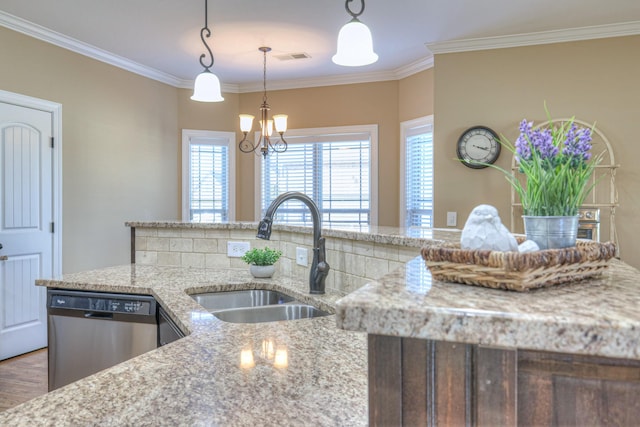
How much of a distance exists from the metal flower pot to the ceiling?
9.31 feet

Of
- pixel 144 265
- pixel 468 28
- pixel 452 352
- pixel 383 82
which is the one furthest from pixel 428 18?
pixel 452 352

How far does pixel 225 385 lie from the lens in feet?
3.01

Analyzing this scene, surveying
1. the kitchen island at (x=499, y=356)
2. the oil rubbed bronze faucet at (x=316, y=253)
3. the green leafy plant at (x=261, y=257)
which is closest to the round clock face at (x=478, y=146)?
the green leafy plant at (x=261, y=257)

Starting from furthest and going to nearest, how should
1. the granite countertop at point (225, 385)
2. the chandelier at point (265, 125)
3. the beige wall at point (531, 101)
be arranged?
the chandelier at point (265, 125) → the beige wall at point (531, 101) → the granite countertop at point (225, 385)

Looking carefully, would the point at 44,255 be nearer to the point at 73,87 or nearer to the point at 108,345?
the point at 73,87

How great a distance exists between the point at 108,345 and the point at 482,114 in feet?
10.7

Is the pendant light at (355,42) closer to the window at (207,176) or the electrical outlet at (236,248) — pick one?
the electrical outlet at (236,248)

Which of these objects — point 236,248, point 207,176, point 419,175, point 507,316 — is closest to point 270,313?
point 236,248

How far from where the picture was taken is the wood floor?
2.84 metres

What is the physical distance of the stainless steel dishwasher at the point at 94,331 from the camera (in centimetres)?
193

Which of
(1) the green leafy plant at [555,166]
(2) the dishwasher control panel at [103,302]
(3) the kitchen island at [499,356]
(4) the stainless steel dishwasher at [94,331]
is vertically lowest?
(4) the stainless steel dishwasher at [94,331]

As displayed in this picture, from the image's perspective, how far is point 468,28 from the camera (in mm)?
3539

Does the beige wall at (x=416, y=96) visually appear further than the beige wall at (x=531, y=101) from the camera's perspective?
Yes

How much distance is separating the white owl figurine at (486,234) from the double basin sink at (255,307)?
3.46 ft
